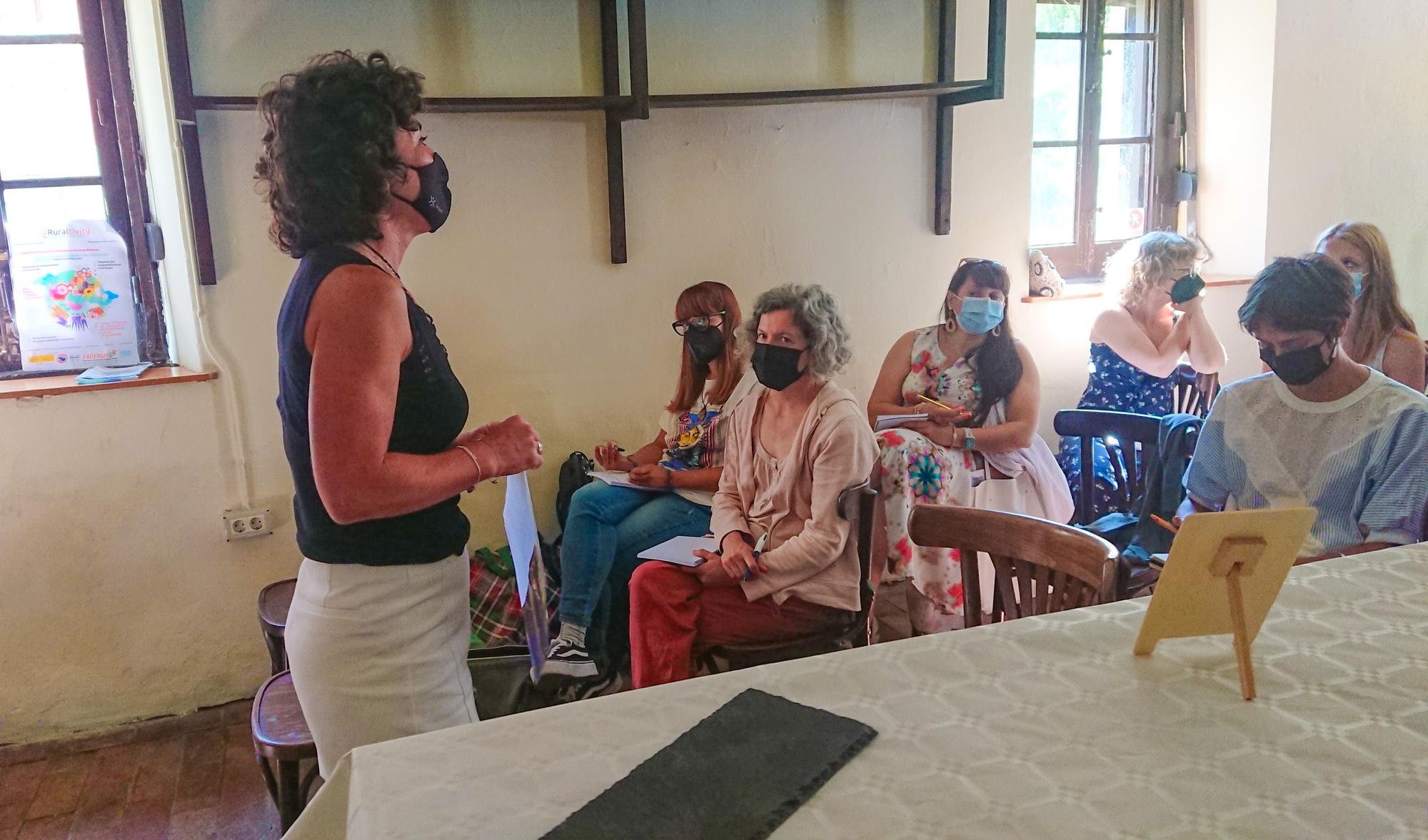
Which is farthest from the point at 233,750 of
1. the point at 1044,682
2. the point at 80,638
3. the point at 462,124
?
the point at 1044,682

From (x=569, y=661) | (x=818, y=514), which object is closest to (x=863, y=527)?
(x=818, y=514)

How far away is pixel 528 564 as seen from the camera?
55.2 inches

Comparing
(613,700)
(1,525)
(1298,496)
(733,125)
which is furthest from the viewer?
(733,125)

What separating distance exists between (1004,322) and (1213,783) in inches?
76.9

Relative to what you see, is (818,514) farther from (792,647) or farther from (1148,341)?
(1148,341)

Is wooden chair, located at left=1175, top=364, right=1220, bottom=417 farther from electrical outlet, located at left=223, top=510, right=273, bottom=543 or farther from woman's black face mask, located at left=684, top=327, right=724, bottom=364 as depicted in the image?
electrical outlet, located at left=223, top=510, right=273, bottom=543

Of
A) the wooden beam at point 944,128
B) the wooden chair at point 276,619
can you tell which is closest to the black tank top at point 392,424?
the wooden chair at point 276,619

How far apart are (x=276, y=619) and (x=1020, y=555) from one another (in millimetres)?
1603

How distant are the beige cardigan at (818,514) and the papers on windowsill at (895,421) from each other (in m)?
0.60

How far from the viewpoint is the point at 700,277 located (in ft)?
9.77

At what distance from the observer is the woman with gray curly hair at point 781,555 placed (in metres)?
1.99

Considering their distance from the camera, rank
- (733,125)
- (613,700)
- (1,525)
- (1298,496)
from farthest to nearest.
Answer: (733,125) → (1,525) → (1298,496) → (613,700)

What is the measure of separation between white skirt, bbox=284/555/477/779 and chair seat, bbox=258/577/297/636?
90 cm

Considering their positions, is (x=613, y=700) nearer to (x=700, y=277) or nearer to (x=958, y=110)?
(x=700, y=277)
